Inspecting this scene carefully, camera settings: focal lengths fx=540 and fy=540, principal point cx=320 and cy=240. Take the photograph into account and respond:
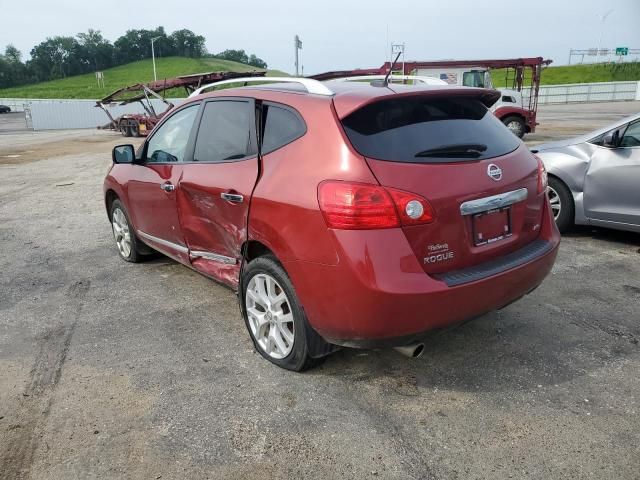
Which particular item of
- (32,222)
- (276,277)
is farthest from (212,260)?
(32,222)

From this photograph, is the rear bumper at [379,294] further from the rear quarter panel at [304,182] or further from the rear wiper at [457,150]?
the rear wiper at [457,150]

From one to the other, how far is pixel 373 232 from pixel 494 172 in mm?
855

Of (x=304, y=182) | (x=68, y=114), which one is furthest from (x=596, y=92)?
(x=304, y=182)

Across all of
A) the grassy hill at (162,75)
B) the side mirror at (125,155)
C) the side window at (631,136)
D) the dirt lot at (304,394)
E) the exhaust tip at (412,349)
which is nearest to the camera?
the dirt lot at (304,394)

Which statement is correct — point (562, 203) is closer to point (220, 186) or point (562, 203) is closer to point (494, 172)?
point (494, 172)

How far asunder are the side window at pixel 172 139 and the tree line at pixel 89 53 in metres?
112

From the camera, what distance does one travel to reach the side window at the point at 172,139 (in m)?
4.17

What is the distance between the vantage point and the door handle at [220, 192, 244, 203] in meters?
3.28

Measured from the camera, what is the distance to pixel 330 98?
9.75 feet

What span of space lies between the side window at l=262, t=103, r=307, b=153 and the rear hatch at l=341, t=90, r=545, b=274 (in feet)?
1.17

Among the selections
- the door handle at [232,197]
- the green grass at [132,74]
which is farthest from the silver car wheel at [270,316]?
the green grass at [132,74]

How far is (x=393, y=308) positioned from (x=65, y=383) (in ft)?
6.70

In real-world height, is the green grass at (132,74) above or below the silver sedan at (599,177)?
above

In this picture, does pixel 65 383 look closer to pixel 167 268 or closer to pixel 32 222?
pixel 167 268
